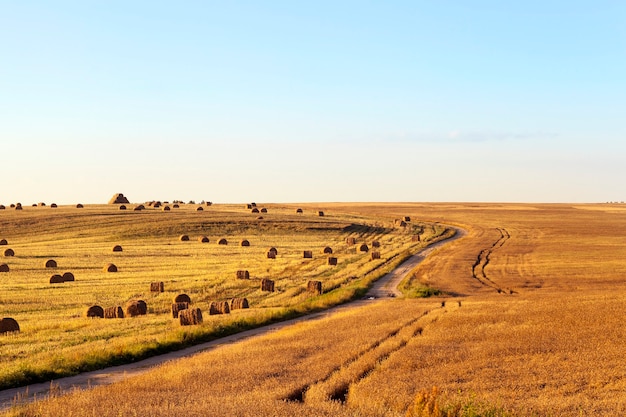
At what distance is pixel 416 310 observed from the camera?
31266 mm

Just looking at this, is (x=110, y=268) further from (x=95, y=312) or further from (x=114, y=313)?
(x=114, y=313)

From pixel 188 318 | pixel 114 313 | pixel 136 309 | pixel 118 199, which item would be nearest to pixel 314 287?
pixel 136 309

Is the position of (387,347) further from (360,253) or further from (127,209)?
(127,209)

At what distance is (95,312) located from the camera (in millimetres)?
32906

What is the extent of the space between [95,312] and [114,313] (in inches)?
31.6

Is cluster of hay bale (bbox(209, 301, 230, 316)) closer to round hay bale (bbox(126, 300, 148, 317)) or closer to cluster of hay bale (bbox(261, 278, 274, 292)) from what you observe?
round hay bale (bbox(126, 300, 148, 317))

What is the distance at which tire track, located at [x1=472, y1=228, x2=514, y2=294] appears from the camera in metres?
43.2

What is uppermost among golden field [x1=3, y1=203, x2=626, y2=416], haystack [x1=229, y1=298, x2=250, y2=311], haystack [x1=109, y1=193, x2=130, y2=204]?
haystack [x1=109, y1=193, x2=130, y2=204]

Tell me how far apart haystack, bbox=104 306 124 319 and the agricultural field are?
22 centimetres

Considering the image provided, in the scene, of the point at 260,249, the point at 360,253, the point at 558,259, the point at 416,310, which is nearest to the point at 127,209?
the point at 260,249

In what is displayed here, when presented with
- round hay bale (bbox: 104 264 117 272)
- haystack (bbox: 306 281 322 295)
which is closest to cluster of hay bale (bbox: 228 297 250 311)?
haystack (bbox: 306 281 322 295)

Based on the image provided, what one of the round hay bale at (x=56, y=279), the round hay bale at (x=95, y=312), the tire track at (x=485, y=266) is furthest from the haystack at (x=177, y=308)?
the tire track at (x=485, y=266)

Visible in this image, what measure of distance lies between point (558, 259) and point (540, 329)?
36.0 m

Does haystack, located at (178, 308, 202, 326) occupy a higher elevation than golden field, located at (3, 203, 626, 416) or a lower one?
lower
